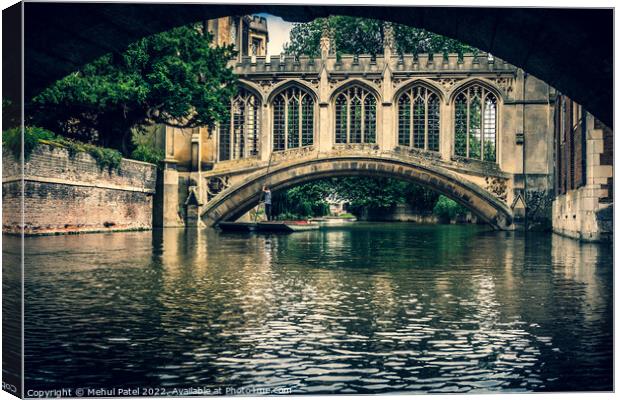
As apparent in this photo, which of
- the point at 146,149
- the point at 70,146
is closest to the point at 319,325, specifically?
the point at 70,146

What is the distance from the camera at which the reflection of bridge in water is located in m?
33.7

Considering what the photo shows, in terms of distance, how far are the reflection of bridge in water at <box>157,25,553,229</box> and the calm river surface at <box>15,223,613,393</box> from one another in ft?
64.4

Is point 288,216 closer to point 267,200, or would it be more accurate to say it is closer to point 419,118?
point 267,200

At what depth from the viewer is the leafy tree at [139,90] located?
78.7ft

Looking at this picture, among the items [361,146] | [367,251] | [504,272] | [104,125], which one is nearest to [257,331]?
[504,272]

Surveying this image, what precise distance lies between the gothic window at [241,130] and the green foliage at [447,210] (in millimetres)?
11728

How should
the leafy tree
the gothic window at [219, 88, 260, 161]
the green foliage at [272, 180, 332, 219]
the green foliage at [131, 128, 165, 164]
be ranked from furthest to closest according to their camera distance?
the green foliage at [272, 180, 332, 219], the gothic window at [219, 88, 260, 161], the green foliage at [131, 128, 165, 164], the leafy tree

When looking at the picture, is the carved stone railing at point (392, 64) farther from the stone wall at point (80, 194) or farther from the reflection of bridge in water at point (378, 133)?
the stone wall at point (80, 194)

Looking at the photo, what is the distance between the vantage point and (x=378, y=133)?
35.1m

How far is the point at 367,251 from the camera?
1786 centimetres

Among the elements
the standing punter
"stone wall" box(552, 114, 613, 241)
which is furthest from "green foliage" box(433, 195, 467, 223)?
"stone wall" box(552, 114, 613, 241)

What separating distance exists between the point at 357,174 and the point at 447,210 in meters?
10.6

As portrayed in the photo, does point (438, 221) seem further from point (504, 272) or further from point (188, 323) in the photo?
point (188, 323)

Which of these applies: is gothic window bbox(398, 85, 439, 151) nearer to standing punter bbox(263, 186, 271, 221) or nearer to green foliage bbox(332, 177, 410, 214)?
green foliage bbox(332, 177, 410, 214)
